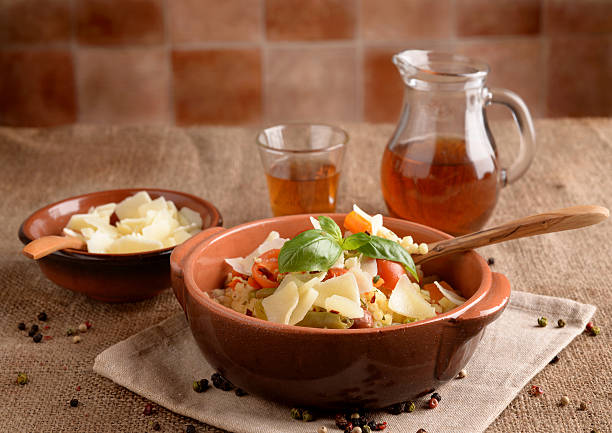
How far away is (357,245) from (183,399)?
1.21ft

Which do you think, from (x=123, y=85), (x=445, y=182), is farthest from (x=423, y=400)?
(x=123, y=85)

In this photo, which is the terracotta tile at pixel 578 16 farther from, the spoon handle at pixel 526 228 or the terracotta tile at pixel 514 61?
the spoon handle at pixel 526 228

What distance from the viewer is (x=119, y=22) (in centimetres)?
344

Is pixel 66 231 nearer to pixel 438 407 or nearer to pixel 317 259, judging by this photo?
pixel 317 259

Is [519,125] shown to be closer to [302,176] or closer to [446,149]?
[446,149]

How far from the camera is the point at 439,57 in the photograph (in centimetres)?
175

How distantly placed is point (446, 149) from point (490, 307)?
2.16ft

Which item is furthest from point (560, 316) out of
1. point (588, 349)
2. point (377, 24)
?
point (377, 24)

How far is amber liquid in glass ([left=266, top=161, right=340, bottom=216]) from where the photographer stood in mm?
1725

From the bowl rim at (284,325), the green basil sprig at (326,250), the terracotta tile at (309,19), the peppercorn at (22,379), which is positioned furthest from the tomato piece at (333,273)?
the terracotta tile at (309,19)

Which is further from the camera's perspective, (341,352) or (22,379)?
(22,379)

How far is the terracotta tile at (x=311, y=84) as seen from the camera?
3.50 metres

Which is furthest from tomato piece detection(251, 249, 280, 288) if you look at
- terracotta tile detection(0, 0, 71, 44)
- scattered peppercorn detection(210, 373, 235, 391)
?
terracotta tile detection(0, 0, 71, 44)

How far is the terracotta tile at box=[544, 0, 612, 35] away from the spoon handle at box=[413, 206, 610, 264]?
254 cm
